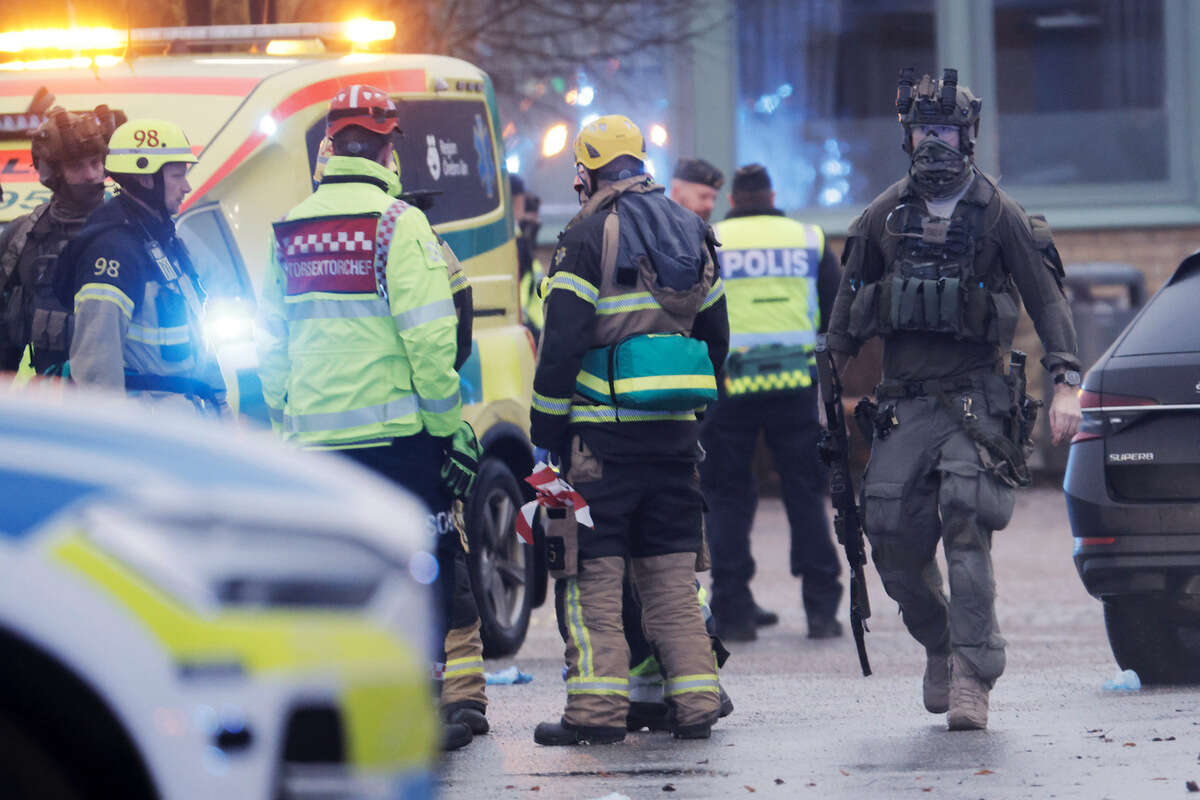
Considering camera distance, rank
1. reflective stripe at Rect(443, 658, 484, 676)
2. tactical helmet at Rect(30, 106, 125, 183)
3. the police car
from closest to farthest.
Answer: the police car < reflective stripe at Rect(443, 658, 484, 676) < tactical helmet at Rect(30, 106, 125, 183)

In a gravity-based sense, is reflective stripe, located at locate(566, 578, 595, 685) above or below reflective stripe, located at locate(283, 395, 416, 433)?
below

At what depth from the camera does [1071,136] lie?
62.2 feet

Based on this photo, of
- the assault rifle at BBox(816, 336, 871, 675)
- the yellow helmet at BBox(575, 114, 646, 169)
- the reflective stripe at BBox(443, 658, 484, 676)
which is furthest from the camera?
the assault rifle at BBox(816, 336, 871, 675)

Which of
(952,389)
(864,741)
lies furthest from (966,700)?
(952,389)

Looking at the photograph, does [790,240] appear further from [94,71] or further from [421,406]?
[421,406]

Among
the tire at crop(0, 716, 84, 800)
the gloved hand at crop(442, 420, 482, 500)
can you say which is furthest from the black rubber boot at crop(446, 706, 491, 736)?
the tire at crop(0, 716, 84, 800)

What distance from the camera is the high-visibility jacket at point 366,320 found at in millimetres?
6312

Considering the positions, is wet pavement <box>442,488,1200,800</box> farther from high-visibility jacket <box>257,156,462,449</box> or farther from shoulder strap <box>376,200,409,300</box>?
shoulder strap <box>376,200,409,300</box>

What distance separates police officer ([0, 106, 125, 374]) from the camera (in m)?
7.32

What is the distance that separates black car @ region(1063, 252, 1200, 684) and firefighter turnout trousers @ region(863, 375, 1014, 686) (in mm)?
740

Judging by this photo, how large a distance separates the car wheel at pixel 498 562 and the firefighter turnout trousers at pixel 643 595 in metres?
1.99

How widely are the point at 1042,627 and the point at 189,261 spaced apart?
4726mm

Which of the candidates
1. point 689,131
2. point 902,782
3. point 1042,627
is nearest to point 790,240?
point 1042,627

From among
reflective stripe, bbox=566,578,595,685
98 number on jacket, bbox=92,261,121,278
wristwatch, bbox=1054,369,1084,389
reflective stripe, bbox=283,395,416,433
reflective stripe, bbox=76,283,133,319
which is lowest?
reflective stripe, bbox=566,578,595,685
